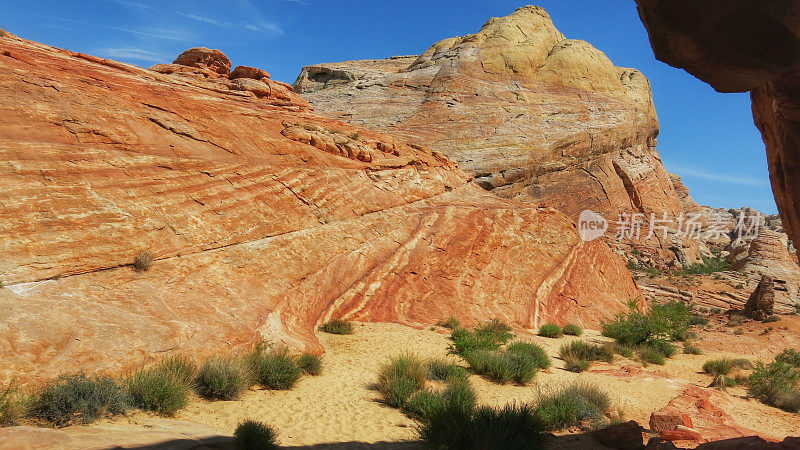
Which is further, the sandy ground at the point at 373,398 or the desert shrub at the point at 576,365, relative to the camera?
the desert shrub at the point at 576,365

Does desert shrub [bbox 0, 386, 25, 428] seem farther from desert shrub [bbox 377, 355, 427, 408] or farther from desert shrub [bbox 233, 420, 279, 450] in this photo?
desert shrub [bbox 377, 355, 427, 408]

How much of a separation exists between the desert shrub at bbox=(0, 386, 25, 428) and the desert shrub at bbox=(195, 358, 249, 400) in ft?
8.94

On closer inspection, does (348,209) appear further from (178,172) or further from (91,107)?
(91,107)

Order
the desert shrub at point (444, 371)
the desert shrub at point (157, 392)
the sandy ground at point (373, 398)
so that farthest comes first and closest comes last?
the desert shrub at point (444, 371)
the sandy ground at point (373, 398)
the desert shrub at point (157, 392)

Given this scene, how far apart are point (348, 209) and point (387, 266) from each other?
269cm

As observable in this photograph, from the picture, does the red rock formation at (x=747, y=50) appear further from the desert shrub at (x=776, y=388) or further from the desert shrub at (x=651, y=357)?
the desert shrub at (x=651, y=357)

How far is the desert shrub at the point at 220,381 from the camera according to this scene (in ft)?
27.6

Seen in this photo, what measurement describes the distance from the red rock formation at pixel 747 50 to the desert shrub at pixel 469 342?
8163 mm

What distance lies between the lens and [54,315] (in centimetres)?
818

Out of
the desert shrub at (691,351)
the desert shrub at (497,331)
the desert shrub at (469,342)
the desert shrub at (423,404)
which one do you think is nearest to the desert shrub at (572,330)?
the desert shrub at (497,331)

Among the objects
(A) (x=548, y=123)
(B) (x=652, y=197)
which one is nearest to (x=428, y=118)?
(A) (x=548, y=123)

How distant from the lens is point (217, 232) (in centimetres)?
1272

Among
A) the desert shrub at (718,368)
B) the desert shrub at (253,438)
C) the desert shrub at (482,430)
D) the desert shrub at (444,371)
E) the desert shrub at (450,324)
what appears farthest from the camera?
the desert shrub at (450,324)

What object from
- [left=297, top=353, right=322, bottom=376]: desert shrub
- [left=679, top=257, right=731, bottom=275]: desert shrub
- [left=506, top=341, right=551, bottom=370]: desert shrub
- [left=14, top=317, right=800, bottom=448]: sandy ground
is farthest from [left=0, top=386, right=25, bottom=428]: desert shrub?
[left=679, top=257, right=731, bottom=275]: desert shrub
